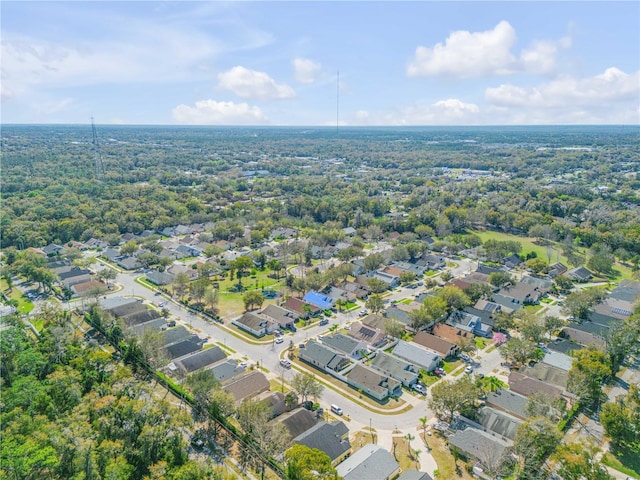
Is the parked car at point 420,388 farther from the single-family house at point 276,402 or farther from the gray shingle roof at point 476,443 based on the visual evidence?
the single-family house at point 276,402

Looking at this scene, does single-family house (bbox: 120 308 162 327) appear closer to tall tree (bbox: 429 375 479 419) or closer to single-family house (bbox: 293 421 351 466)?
single-family house (bbox: 293 421 351 466)

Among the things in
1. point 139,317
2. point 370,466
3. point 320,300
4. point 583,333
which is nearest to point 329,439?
point 370,466

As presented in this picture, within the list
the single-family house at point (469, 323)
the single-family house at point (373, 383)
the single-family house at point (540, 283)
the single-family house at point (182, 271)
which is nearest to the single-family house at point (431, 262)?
the single-family house at point (540, 283)

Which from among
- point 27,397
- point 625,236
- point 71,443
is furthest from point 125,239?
point 625,236

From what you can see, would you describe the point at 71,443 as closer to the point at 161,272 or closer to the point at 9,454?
the point at 9,454

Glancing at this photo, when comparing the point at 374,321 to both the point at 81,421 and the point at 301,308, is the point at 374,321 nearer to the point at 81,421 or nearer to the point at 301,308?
the point at 301,308

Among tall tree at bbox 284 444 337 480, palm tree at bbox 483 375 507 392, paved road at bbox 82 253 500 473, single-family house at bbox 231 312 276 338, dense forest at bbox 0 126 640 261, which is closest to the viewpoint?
tall tree at bbox 284 444 337 480

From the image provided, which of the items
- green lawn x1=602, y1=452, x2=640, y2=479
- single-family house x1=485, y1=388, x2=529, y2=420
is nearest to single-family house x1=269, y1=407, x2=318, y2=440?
single-family house x1=485, y1=388, x2=529, y2=420
